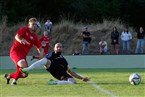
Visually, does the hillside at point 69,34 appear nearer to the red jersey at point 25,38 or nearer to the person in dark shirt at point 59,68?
the person in dark shirt at point 59,68

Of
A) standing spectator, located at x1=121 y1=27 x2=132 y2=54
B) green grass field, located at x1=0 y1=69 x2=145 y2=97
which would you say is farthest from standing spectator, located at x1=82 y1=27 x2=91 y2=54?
green grass field, located at x1=0 y1=69 x2=145 y2=97

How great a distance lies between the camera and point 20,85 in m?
18.9

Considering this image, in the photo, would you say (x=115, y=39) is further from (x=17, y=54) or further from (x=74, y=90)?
(x=74, y=90)

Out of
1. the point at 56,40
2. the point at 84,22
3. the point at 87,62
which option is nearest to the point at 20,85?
the point at 87,62

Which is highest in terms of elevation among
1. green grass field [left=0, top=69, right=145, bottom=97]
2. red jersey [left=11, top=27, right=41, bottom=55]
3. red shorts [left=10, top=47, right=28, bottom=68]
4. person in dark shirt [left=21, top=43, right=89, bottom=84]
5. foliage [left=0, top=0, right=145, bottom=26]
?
foliage [left=0, top=0, right=145, bottom=26]

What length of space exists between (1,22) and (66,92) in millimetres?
34542

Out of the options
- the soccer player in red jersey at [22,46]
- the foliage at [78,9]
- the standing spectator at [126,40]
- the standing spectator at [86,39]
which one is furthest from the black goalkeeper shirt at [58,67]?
the foliage at [78,9]

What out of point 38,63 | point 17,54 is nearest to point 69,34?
point 17,54

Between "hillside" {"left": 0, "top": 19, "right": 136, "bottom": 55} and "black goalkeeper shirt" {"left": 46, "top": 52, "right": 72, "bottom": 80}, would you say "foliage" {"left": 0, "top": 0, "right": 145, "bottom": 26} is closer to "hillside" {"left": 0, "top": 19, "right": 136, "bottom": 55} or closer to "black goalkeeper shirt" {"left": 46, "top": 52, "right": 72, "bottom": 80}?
"hillside" {"left": 0, "top": 19, "right": 136, "bottom": 55}

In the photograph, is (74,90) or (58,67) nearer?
(74,90)

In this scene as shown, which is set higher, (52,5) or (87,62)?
(52,5)

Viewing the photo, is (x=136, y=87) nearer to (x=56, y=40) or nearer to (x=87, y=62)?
(x=87, y=62)

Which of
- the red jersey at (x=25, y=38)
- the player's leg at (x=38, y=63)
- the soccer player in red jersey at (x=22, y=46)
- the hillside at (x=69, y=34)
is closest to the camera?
the player's leg at (x=38, y=63)

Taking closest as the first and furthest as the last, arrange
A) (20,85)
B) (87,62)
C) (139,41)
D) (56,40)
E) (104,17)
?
(20,85), (87,62), (139,41), (56,40), (104,17)
